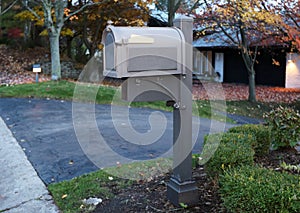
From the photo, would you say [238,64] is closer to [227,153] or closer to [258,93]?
[258,93]

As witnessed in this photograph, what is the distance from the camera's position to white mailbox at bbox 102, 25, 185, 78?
103 inches

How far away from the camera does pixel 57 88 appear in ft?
37.2

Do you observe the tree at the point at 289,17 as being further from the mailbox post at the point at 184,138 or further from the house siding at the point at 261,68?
the mailbox post at the point at 184,138

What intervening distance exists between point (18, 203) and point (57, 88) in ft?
27.0

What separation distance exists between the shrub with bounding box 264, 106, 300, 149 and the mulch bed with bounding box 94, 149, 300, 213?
1.35ft

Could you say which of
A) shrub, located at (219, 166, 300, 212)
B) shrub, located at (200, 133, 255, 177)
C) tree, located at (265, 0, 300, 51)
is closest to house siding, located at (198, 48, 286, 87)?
tree, located at (265, 0, 300, 51)

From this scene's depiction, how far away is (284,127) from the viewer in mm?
4184

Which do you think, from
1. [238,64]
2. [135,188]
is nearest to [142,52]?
[135,188]

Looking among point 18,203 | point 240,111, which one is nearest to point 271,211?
point 18,203

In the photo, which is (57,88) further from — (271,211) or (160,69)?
(271,211)

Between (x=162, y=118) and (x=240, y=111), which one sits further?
(x=240, y=111)

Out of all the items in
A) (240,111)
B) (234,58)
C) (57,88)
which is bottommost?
(240,111)

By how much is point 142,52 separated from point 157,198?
1425 millimetres

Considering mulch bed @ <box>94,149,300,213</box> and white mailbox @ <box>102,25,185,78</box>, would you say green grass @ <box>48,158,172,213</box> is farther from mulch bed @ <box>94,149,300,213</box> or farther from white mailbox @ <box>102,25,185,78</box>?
white mailbox @ <box>102,25,185,78</box>
